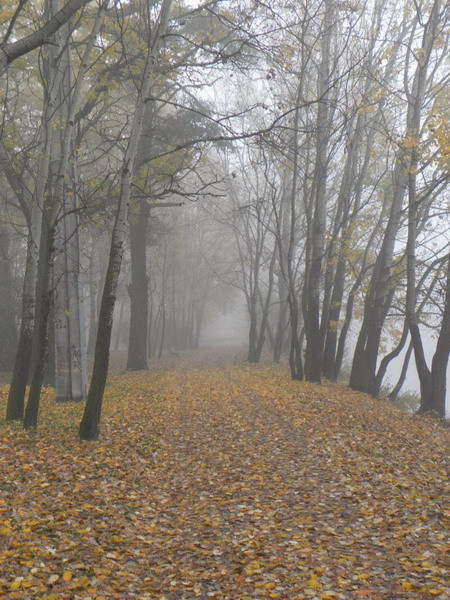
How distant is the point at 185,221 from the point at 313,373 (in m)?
22.6

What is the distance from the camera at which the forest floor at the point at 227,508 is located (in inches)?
165

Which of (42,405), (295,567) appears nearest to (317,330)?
(42,405)

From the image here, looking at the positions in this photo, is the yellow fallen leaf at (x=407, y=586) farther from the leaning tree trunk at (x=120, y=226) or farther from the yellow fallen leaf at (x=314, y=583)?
the leaning tree trunk at (x=120, y=226)

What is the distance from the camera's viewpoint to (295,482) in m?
6.83

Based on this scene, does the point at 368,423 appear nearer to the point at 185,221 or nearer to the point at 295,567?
the point at 295,567

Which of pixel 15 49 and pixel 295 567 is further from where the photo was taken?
pixel 15 49

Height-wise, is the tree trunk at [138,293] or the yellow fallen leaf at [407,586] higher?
the tree trunk at [138,293]

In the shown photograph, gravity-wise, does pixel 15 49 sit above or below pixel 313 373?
above

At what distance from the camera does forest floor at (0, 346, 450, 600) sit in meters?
4.19

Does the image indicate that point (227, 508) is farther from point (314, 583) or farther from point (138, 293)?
point (138, 293)

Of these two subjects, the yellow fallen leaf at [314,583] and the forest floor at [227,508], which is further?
the forest floor at [227,508]

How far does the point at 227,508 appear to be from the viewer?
19.8ft

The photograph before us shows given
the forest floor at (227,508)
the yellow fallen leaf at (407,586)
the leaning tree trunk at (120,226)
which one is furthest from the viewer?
the leaning tree trunk at (120,226)

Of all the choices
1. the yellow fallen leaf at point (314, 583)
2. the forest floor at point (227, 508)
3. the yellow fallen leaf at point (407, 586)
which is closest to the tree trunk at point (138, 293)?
the forest floor at point (227, 508)
